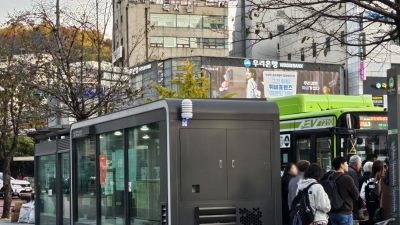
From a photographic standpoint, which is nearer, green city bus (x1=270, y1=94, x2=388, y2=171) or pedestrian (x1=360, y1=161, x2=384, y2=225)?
pedestrian (x1=360, y1=161, x2=384, y2=225)

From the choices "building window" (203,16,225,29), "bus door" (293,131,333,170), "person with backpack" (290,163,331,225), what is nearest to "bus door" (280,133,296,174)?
"bus door" (293,131,333,170)

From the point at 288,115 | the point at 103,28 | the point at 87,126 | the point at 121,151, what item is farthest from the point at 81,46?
the point at 121,151

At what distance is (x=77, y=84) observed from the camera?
682 inches

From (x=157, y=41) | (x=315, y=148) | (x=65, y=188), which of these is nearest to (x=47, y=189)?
(x=65, y=188)

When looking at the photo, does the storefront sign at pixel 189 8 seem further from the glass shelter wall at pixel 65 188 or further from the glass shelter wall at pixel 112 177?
the glass shelter wall at pixel 112 177

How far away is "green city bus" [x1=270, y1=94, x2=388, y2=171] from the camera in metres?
15.9

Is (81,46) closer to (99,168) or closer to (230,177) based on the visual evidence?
(99,168)

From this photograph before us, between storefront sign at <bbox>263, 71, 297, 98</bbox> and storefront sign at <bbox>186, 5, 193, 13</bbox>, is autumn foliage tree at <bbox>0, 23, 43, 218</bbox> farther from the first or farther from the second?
storefront sign at <bbox>186, 5, 193, 13</bbox>

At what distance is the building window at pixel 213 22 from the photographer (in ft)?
242

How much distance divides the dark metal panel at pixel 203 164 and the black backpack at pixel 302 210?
Result: 1.07m

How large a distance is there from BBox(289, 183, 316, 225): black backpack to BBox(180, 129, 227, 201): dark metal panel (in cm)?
107

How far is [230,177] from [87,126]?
355 centimetres

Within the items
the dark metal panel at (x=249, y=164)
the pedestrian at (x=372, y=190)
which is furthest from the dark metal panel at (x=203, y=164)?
the pedestrian at (x=372, y=190)

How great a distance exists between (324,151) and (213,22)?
194 feet
